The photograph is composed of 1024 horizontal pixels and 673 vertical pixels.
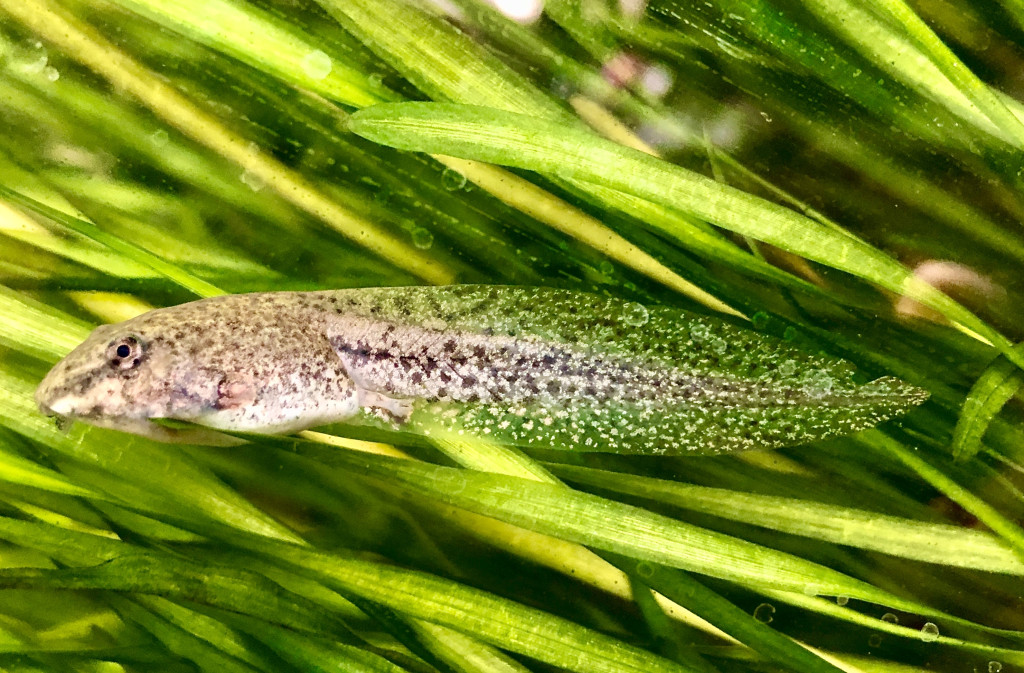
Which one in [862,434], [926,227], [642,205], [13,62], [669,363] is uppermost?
[926,227]

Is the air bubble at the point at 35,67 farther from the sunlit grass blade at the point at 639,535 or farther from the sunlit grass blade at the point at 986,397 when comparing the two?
the sunlit grass blade at the point at 986,397

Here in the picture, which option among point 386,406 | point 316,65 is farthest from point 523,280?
point 316,65

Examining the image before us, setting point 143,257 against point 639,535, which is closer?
point 639,535

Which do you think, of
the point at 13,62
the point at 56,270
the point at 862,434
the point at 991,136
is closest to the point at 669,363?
the point at 862,434

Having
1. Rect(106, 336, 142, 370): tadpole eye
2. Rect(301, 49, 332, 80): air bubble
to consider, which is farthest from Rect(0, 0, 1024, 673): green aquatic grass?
Rect(106, 336, 142, 370): tadpole eye

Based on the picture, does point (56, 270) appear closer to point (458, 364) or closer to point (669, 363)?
point (458, 364)

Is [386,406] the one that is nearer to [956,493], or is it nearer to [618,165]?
[618,165]

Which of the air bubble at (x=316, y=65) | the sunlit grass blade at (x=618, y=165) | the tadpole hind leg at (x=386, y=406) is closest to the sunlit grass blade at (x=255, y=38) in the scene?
the air bubble at (x=316, y=65)

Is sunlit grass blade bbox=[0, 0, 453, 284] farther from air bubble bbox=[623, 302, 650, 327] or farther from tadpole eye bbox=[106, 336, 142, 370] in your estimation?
air bubble bbox=[623, 302, 650, 327]
